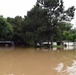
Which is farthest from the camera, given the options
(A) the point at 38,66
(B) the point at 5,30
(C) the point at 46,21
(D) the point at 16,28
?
(D) the point at 16,28

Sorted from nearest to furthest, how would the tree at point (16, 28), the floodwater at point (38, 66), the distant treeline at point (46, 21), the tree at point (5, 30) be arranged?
the floodwater at point (38, 66), the distant treeline at point (46, 21), the tree at point (5, 30), the tree at point (16, 28)

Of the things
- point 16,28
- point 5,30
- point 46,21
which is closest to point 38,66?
point 46,21

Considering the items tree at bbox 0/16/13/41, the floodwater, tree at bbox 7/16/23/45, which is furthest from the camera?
tree at bbox 7/16/23/45

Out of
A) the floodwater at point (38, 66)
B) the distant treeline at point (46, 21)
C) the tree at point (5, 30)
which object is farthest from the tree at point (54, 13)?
the floodwater at point (38, 66)

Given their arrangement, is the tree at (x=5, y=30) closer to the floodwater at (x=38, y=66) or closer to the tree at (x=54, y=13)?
the tree at (x=54, y=13)

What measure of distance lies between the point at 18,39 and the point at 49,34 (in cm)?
675

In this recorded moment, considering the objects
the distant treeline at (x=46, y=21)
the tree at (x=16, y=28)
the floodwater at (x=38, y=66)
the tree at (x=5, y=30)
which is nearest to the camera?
the floodwater at (x=38, y=66)

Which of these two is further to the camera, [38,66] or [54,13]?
[54,13]

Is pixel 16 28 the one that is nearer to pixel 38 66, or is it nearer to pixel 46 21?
pixel 46 21

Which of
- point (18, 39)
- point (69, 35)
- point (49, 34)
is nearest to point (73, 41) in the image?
point (69, 35)

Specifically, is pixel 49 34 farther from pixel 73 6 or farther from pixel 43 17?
pixel 73 6

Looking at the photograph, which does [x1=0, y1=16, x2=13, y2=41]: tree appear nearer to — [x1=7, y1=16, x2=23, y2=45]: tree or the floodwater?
[x1=7, y1=16, x2=23, y2=45]: tree

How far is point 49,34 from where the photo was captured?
89.2 ft

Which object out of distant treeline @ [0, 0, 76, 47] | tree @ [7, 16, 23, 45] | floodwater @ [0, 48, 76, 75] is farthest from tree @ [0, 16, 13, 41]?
floodwater @ [0, 48, 76, 75]
